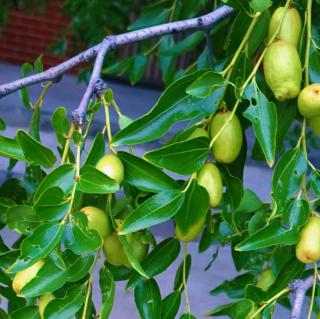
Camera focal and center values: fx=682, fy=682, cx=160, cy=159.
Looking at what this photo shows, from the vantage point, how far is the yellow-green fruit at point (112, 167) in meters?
0.61

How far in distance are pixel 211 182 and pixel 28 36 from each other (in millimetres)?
5813

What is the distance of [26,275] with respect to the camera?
631 mm

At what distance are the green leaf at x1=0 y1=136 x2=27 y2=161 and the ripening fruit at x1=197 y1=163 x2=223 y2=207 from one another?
0.17 m

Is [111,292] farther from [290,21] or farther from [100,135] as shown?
[290,21]

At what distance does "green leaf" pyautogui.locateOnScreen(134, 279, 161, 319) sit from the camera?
714mm

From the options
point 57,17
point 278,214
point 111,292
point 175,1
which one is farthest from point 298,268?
point 57,17

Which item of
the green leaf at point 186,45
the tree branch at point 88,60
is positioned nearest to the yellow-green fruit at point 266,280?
the tree branch at point 88,60

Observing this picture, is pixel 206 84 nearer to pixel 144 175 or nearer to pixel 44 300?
pixel 144 175

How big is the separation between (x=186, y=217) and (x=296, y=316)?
0.14 m

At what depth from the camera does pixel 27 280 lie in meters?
0.63

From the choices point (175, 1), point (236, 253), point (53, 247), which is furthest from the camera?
point (175, 1)

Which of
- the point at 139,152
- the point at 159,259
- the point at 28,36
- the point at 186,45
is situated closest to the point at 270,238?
the point at 159,259

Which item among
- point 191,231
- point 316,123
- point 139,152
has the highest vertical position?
point 316,123

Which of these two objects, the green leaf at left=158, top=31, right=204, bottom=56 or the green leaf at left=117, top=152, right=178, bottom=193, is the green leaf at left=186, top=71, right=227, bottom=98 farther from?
the green leaf at left=158, top=31, right=204, bottom=56
